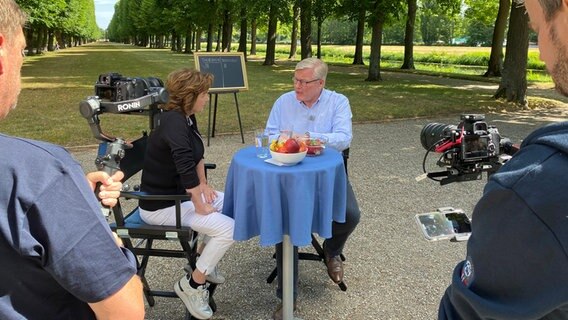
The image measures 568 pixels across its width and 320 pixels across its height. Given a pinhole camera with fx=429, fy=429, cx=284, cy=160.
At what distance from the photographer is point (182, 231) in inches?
120

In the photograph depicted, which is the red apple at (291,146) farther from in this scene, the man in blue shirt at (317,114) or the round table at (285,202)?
the man in blue shirt at (317,114)

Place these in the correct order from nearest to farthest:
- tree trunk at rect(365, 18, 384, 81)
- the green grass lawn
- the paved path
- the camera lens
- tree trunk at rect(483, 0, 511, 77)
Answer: the camera lens → the paved path → the green grass lawn → tree trunk at rect(365, 18, 384, 81) → tree trunk at rect(483, 0, 511, 77)

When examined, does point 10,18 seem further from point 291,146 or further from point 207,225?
point 207,225

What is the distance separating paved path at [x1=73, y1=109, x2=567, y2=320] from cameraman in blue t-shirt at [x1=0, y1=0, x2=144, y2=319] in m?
2.23

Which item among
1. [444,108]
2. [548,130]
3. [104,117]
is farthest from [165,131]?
[444,108]

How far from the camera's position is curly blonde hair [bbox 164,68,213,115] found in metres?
3.26

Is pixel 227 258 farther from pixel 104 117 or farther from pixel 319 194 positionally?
pixel 104 117

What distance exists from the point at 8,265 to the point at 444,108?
12.0m

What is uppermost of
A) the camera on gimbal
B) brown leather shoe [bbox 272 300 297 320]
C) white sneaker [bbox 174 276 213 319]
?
the camera on gimbal

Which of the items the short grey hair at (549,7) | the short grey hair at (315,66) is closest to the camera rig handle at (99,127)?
the short grey hair at (549,7)

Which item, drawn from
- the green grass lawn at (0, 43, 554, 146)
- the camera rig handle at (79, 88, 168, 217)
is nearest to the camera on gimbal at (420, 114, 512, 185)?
the camera rig handle at (79, 88, 168, 217)

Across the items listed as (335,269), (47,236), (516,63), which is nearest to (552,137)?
(47,236)

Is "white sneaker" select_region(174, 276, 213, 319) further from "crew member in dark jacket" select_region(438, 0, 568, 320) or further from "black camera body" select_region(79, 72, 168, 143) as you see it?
"crew member in dark jacket" select_region(438, 0, 568, 320)

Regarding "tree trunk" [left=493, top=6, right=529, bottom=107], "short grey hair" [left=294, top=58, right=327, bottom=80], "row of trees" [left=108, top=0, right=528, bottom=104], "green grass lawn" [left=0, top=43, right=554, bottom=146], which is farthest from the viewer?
"row of trees" [left=108, top=0, right=528, bottom=104]
